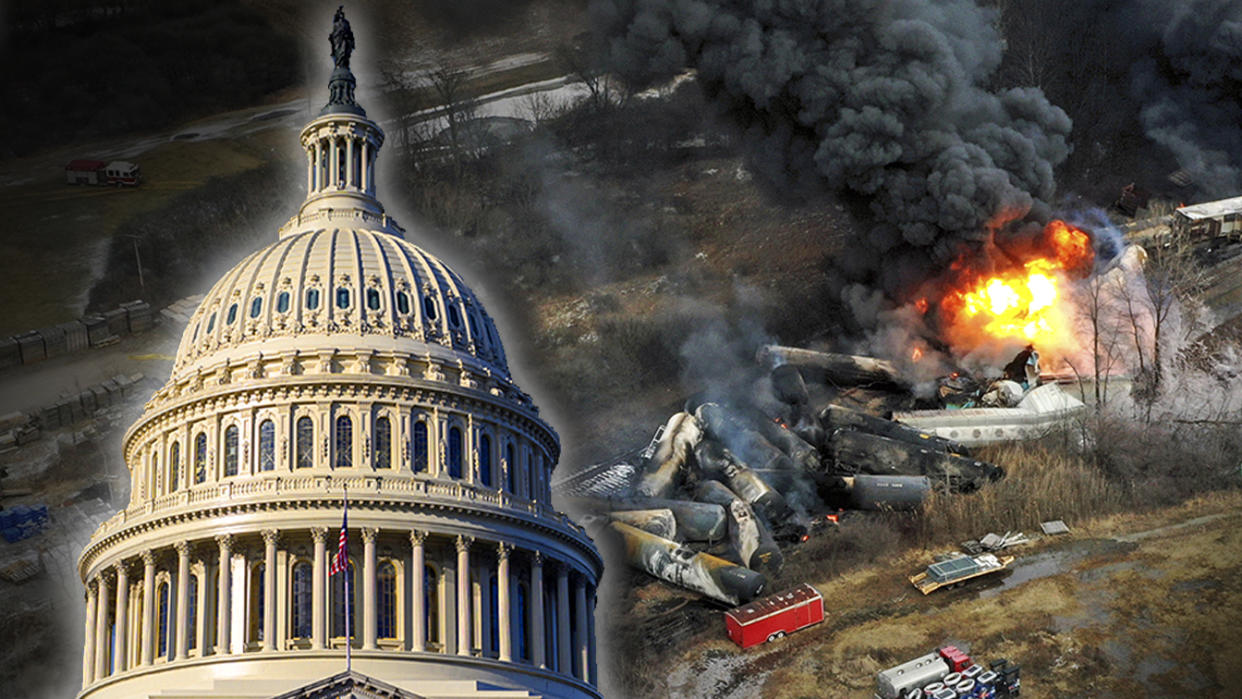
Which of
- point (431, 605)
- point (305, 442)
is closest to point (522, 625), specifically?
point (431, 605)

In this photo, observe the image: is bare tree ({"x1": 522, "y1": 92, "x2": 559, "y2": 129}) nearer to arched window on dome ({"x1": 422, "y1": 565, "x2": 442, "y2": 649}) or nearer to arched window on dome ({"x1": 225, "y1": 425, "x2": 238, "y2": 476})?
arched window on dome ({"x1": 225, "y1": 425, "x2": 238, "y2": 476})

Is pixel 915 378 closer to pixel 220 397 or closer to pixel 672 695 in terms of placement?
pixel 672 695

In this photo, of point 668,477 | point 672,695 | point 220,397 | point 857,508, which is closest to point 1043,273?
point 857,508

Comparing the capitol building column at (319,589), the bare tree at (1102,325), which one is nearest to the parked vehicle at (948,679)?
the bare tree at (1102,325)

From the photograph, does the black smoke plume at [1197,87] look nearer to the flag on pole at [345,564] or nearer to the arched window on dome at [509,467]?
the arched window on dome at [509,467]

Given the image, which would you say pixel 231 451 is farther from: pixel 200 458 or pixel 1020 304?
pixel 1020 304

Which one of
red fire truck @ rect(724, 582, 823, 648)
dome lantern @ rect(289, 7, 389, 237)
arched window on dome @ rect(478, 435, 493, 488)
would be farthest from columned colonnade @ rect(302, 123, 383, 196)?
red fire truck @ rect(724, 582, 823, 648)
